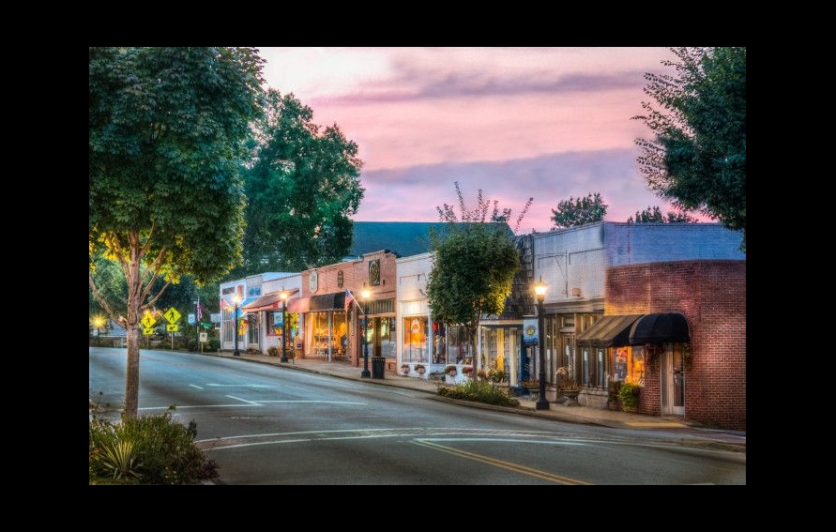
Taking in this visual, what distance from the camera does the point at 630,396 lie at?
28.9m

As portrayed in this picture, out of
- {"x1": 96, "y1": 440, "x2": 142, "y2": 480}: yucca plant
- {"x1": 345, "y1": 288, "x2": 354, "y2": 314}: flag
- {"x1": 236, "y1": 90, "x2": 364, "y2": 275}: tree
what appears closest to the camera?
{"x1": 96, "y1": 440, "x2": 142, "y2": 480}: yucca plant

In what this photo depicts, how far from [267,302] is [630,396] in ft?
144

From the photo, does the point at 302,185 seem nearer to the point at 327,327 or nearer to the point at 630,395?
the point at 327,327

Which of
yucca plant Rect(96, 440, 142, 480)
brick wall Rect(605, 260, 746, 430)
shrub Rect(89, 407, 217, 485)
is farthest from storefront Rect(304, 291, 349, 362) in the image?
yucca plant Rect(96, 440, 142, 480)

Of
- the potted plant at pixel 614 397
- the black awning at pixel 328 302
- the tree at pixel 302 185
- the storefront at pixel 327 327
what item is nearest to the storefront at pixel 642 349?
the potted plant at pixel 614 397

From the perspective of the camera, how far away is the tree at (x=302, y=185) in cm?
7938

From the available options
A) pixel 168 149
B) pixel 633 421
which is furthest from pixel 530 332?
pixel 168 149

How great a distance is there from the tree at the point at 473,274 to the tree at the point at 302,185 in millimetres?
44472

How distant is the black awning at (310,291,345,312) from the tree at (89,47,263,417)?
120 ft

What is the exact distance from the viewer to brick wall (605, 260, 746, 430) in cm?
2667

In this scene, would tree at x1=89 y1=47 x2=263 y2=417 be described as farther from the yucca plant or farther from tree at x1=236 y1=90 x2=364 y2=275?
tree at x1=236 y1=90 x2=364 y2=275
